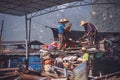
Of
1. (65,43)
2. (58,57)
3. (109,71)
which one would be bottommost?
(109,71)

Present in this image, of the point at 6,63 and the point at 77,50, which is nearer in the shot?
the point at 77,50

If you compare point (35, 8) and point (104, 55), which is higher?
point (35, 8)

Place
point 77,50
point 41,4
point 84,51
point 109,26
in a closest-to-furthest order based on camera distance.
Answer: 1. point 84,51
2. point 77,50
3. point 41,4
4. point 109,26

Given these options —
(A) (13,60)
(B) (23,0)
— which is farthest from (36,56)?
(B) (23,0)

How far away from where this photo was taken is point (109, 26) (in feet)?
110

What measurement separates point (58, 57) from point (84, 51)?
2076mm

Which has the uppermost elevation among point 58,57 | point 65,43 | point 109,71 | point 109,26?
point 109,26

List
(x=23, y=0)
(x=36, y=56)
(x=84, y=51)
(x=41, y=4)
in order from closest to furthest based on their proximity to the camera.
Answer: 1. (x=84, y=51)
2. (x=23, y=0)
3. (x=41, y=4)
4. (x=36, y=56)

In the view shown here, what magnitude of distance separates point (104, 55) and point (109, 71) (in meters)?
1.40

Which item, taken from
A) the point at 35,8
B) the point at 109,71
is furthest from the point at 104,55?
the point at 35,8

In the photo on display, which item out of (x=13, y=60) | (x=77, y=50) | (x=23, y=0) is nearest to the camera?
(x=77, y=50)

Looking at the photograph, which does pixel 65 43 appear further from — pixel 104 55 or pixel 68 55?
pixel 104 55

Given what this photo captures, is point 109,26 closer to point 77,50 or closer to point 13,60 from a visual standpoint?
point 13,60

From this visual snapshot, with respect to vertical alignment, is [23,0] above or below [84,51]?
above
